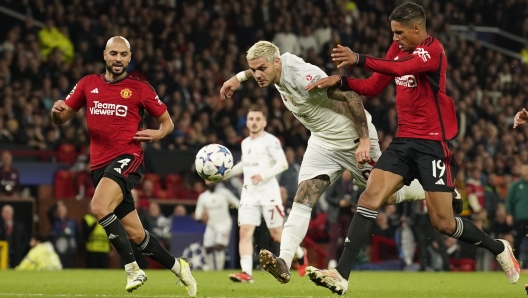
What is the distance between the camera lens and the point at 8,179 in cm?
1596

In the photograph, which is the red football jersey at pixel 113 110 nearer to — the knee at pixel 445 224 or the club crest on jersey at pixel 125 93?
the club crest on jersey at pixel 125 93

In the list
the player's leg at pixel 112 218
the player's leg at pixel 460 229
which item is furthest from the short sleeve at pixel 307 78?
the player's leg at pixel 112 218

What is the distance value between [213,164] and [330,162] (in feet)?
6.03

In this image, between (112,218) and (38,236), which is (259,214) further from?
(38,236)

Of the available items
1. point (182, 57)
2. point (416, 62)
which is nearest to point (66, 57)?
point (182, 57)

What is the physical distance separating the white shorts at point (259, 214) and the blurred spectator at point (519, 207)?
5.33m

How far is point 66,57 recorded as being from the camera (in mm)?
19141

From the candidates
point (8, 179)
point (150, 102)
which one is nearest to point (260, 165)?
point (150, 102)

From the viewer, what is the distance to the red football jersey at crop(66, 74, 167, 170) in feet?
28.7

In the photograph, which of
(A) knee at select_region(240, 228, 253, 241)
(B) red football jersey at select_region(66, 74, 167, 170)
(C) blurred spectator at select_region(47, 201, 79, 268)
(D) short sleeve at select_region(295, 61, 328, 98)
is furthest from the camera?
(C) blurred spectator at select_region(47, 201, 79, 268)

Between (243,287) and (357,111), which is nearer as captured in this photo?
(357,111)

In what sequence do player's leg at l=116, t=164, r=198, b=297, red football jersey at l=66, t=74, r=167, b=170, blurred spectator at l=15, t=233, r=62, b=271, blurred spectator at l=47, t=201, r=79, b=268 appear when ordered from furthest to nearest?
blurred spectator at l=47, t=201, r=79, b=268 → blurred spectator at l=15, t=233, r=62, b=271 → red football jersey at l=66, t=74, r=167, b=170 → player's leg at l=116, t=164, r=198, b=297

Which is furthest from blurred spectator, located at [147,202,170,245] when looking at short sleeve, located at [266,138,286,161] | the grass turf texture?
short sleeve, located at [266,138,286,161]

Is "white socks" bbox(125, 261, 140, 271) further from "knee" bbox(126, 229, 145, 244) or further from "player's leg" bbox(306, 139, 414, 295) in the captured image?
"player's leg" bbox(306, 139, 414, 295)
